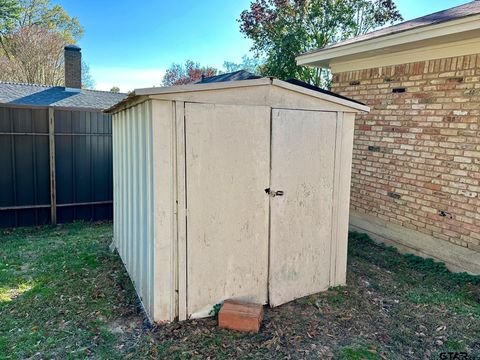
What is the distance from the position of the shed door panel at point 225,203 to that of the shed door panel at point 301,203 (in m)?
0.13

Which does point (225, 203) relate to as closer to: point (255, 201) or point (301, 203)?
point (255, 201)

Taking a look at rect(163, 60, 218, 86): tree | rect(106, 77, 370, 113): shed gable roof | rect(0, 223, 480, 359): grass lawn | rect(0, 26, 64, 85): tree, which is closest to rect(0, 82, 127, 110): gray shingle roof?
rect(0, 223, 480, 359): grass lawn

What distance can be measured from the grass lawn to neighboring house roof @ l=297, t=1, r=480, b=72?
2.82m

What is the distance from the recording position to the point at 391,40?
15.8 ft

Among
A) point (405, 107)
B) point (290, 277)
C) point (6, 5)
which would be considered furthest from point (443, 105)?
point (6, 5)

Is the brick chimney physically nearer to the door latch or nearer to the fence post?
the fence post

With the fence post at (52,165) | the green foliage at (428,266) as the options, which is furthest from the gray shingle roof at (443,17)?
the fence post at (52,165)

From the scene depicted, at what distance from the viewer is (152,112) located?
2904 millimetres

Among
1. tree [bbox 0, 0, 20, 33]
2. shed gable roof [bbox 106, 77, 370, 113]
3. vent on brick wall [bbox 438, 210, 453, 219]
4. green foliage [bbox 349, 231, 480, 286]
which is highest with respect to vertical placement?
tree [bbox 0, 0, 20, 33]

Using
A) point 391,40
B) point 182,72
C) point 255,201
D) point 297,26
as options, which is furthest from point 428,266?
point 182,72

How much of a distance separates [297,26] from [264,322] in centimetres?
983

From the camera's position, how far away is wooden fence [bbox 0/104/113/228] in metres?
6.41

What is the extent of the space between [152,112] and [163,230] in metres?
0.98

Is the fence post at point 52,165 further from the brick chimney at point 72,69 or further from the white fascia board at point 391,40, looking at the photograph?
the white fascia board at point 391,40
